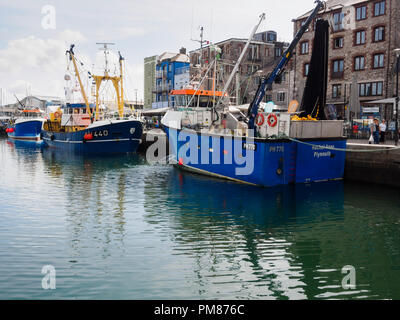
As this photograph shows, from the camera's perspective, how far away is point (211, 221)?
42.1 ft

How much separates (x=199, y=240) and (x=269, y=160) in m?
7.42

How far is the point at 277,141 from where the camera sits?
56.7ft

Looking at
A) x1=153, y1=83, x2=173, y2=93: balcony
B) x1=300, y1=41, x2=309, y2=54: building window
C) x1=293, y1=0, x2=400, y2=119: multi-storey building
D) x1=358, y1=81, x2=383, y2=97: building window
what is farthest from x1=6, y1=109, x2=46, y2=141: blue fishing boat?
x1=358, y1=81, x2=383, y2=97: building window

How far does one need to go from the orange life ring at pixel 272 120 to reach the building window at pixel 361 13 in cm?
2658

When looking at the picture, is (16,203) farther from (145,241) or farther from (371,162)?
(371,162)

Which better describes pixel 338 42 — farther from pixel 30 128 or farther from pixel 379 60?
pixel 30 128

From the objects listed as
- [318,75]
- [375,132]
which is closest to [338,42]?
[375,132]

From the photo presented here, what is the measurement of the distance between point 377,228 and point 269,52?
48842 mm

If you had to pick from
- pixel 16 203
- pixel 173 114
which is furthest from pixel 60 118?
pixel 16 203

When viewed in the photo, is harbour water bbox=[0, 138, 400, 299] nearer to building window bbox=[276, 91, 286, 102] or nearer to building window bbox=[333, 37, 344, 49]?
building window bbox=[333, 37, 344, 49]

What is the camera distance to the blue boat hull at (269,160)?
57.1 feet

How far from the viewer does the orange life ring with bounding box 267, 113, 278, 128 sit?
58.2 feet

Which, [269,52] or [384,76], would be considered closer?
[384,76]

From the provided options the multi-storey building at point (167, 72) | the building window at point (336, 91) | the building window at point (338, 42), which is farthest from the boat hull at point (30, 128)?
the building window at point (338, 42)
